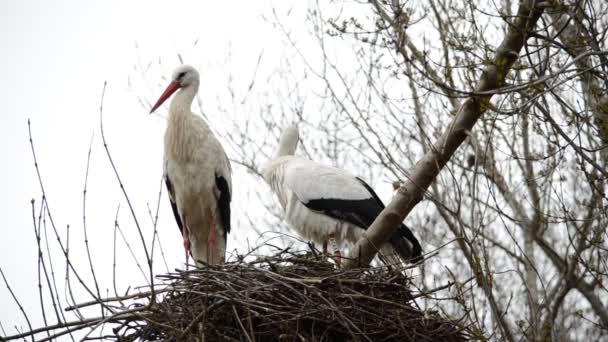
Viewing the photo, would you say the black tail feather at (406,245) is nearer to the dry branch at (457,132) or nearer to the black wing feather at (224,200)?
the black wing feather at (224,200)

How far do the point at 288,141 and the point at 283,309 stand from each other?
3.78 metres

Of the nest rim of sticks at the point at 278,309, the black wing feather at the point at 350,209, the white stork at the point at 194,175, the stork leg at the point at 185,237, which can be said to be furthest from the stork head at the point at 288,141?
the nest rim of sticks at the point at 278,309

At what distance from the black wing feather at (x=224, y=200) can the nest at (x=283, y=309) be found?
2.73 meters

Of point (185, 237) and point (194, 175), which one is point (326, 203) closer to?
point (194, 175)

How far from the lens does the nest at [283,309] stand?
3820 millimetres

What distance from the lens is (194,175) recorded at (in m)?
6.88

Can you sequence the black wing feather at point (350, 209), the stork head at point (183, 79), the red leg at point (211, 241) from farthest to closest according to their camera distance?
the stork head at point (183, 79) → the red leg at point (211, 241) → the black wing feather at point (350, 209)

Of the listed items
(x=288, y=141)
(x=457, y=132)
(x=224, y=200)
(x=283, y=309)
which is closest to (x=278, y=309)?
(x=283, y=309)

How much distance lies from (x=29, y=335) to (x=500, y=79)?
255 centimetres

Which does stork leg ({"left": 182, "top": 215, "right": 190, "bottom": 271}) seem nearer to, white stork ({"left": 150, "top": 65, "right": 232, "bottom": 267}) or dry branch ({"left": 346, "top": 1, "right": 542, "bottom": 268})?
white stork ({"left": 150, "top": 65, "right": 232, "bottom": 267})

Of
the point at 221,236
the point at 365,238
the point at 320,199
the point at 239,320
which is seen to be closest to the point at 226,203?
the point at 221,236

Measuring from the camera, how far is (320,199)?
22.2 feet

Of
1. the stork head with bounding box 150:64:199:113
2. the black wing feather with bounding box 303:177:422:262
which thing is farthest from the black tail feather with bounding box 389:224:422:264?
the stork head with bounding box 150:64:199:113

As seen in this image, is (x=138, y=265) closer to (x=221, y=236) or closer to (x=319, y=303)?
(x=319, y=303)
